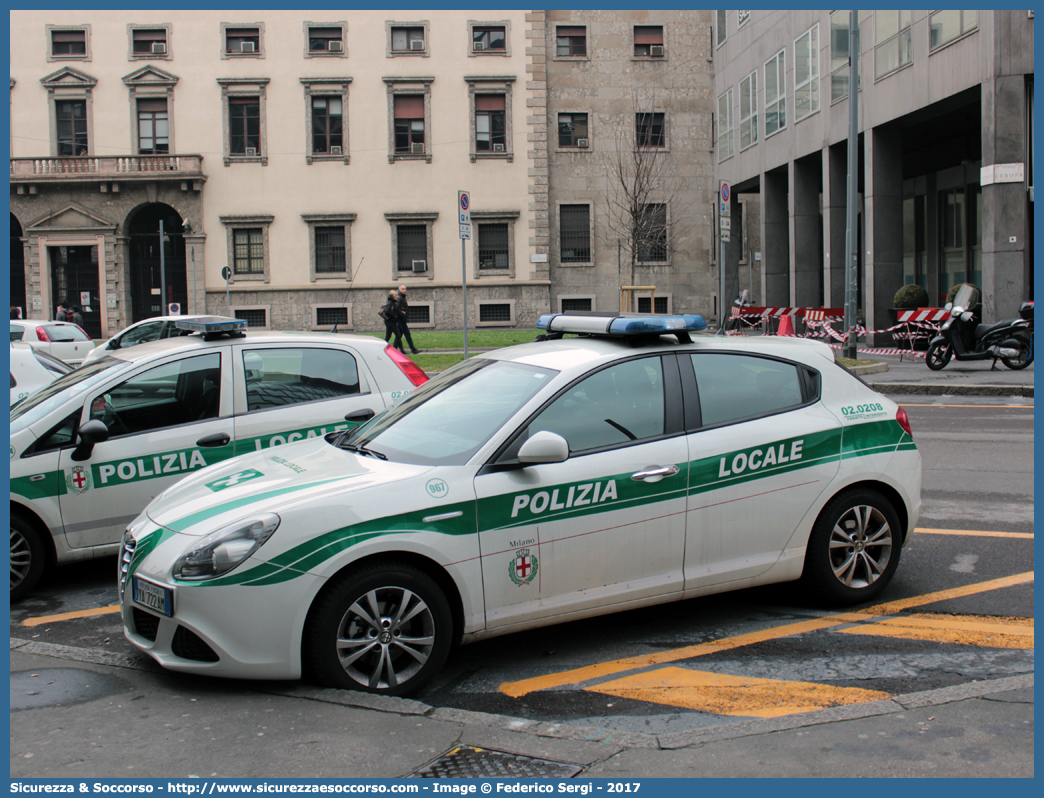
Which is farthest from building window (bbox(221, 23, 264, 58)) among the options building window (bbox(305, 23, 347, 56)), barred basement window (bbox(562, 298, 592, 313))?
barred basement window (bbox(562, 298, 592, 313))

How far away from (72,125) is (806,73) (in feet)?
99.7

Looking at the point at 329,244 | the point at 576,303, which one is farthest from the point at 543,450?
the point at 329,244

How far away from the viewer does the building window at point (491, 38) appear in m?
42.4

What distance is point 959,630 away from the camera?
510cm

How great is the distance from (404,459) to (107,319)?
4104 centimetres

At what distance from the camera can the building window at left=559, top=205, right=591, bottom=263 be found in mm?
43438

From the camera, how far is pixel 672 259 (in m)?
44.3

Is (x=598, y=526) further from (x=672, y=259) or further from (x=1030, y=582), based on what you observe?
(x=672, y=259)

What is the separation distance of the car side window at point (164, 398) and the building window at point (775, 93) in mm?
28452

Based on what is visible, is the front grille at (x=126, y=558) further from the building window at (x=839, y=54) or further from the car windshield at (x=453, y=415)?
the building window at (x=839, y=54)

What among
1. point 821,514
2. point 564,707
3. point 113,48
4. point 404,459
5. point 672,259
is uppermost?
point 113,48

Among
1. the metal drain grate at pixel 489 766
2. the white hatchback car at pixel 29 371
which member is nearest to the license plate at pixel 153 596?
the metal drain grate at pixel 489 766

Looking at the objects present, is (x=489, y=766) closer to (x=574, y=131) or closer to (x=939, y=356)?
(x=939, y=356)
